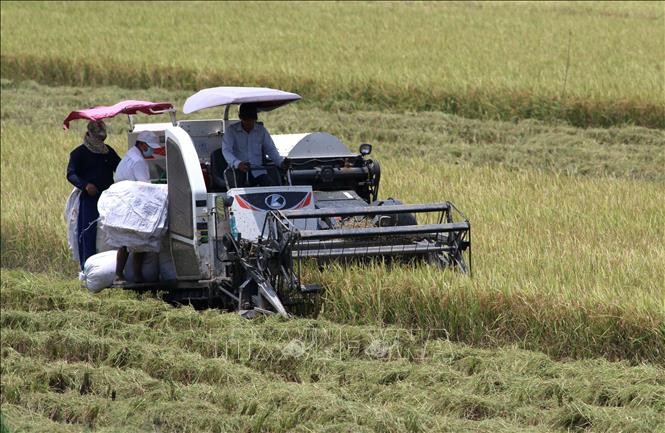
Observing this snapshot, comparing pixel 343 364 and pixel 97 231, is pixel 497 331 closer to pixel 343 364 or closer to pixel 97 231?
pixel 343 364

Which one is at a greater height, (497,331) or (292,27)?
(292,27)

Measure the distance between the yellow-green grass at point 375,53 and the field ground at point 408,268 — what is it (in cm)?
7

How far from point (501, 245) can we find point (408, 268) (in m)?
1.75

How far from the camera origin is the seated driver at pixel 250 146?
11.3m

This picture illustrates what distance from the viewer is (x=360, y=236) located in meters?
10.2

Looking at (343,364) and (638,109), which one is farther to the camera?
(638,109)

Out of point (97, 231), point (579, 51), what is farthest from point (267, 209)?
point (579, 51)

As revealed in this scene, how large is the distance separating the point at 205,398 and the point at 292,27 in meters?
23.7

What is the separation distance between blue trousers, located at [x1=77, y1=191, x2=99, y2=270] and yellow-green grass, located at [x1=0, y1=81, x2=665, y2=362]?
1.39 metres

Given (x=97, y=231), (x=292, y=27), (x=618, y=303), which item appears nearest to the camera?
(x=618, y=303)

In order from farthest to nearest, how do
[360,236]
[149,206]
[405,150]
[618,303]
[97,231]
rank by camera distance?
[405,150] < [97,231] < [149,206] < [360,236] < [618,303]

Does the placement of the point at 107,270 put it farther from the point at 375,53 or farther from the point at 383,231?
the point at 375,53

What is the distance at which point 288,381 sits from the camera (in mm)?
8633

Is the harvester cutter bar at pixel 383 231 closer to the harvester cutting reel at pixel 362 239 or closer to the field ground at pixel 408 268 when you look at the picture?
the harvester cutting reel at pixel 362 239
